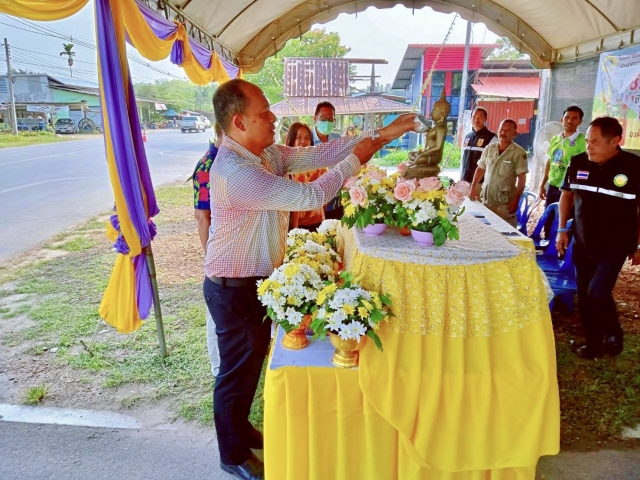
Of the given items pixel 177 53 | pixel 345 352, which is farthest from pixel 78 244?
pixel 345 352

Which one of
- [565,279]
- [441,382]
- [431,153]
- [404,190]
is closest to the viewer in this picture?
[441,382]

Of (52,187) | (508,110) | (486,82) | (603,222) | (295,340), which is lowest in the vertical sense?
(52,187)

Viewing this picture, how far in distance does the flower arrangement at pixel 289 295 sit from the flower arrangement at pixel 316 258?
145 mm

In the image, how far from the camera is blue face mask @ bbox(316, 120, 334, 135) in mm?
4629

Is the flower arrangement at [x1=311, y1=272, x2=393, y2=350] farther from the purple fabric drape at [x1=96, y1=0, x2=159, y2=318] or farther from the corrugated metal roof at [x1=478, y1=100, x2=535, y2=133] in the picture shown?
the corrugated metal roof at [x1=478, y1=100, x2=535, y2=133]

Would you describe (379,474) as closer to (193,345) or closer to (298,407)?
(298,407)

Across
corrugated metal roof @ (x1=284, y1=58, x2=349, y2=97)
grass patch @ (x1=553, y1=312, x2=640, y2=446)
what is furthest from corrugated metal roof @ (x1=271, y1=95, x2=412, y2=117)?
grass patch @ (x1=553, y1=312, x2=640, y2=446)

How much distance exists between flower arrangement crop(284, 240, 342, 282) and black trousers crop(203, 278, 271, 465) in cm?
26

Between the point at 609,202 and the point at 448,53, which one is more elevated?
the point at 448,53

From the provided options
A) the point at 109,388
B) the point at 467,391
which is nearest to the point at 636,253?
the point at 467,391

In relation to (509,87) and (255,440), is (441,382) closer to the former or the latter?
(255,440)

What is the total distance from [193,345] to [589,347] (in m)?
3.17

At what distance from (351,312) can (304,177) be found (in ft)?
7.35

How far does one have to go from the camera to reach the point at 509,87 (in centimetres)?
1969
